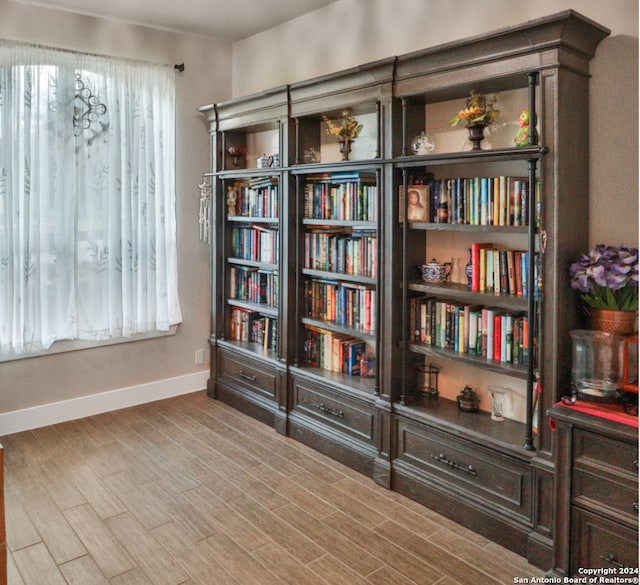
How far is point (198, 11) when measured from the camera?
156 inches

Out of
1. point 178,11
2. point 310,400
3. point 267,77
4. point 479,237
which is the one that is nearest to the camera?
point 479,237

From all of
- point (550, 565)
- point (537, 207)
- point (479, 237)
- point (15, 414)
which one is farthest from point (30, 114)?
point (550, 565)

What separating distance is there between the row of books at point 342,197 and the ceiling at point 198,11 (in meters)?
1.20

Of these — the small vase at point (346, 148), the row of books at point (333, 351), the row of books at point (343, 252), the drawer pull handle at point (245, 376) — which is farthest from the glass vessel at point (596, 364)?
the drawer pull handle at point (245, 376)

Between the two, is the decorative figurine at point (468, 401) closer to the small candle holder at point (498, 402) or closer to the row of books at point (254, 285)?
A: the small candle holder at point (498, 402)

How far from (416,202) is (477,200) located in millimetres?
338

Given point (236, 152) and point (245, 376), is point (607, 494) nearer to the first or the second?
point (245, 376)

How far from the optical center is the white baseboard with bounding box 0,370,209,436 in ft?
12.6

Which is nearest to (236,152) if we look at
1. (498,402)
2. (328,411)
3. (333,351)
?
(333,351)

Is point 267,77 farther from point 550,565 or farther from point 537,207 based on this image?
point 550,565

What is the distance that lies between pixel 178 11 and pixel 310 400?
2.75 metres

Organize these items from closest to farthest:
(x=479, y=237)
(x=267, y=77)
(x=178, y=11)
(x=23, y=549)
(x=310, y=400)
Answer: (x=23, y=549) → (x=479, y=237) → (x=310, y=400) → (x=178, y=11) → (x=267, y=77)

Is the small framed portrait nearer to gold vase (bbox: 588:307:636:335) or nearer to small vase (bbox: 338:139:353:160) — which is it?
small vase (bbox: 338:139:353:160)

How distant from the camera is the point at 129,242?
4168 mm
